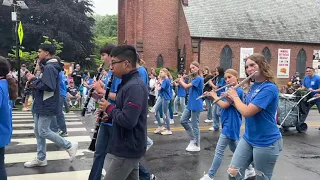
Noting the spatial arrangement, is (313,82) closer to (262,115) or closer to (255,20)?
(262,115)

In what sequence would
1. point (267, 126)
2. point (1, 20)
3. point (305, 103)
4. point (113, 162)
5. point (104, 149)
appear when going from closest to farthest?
point (113, 162)
point (267, 126)
point (104, 149)
point (305, 103)
point (1, 20)

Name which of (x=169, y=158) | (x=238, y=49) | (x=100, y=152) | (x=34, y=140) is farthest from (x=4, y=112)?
(x=238, y=49)

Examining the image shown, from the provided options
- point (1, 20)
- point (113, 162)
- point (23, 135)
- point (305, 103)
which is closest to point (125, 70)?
point (113, 162)

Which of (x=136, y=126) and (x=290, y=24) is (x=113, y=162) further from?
(x=290, y=24)

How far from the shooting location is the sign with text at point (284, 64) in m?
34.6

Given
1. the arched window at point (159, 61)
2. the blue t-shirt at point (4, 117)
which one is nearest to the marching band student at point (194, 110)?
the blue t-shirt at point (4, 117)

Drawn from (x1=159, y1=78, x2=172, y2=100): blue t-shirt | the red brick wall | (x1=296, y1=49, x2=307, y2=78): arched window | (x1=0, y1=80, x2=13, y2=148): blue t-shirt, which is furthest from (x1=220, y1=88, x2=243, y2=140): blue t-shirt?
(x1=296, y1=49, x2=307, y2=78): arched window

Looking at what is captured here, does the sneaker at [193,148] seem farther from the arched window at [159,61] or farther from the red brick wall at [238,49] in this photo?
the arched window at [159,61]

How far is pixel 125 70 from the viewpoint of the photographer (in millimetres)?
3119

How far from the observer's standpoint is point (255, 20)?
34938 millimetres

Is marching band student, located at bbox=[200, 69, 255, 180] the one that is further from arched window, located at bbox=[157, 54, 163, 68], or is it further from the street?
arched window, located at bbox=[157, 54, 163, 68]

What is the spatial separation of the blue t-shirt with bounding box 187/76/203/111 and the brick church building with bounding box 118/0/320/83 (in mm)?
23746

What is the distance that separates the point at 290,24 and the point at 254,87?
3585 centimetres

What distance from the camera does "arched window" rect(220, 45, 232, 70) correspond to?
32438 millimetres
